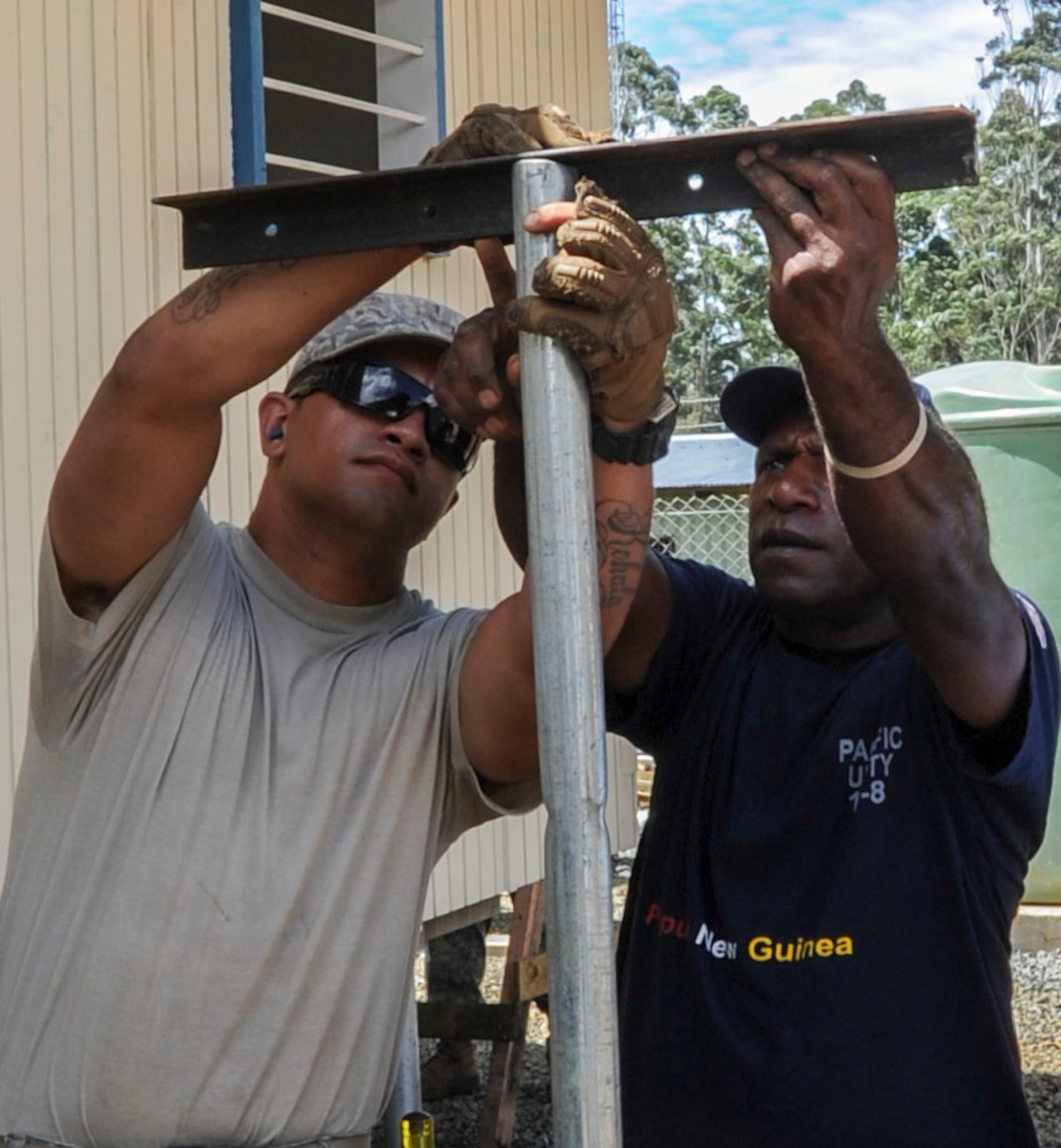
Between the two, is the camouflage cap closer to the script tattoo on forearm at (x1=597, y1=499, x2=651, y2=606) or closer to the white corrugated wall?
the script tattoo on forearm at (x1=597, y1=499, x2=651, y2=606)

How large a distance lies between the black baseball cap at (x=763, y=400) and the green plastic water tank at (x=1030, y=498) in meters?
5.91

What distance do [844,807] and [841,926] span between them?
0.17m

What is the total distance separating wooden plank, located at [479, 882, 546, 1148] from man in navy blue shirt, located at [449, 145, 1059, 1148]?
3.52m

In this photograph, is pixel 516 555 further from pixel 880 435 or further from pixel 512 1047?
pixel 512 1047

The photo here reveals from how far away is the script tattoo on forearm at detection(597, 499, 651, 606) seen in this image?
2.31 metres

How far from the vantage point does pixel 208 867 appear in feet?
7.37

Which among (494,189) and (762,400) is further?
(762,400)

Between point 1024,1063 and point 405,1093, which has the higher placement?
point 405,1093

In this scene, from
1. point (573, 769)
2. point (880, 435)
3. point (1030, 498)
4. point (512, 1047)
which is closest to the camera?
point (573, 769)

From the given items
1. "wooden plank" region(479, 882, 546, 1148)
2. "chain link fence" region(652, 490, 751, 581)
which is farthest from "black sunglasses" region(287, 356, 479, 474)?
"chain link fence" region(652, 490, 751, 581)

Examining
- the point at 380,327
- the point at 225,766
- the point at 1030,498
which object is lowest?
the point at 225,766

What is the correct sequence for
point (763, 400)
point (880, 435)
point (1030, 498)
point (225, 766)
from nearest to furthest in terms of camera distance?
1. point (880, 435)
2. point (225, 766)
3. point (763, 400)
4. point (1030, 498)

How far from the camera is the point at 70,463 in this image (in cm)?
227

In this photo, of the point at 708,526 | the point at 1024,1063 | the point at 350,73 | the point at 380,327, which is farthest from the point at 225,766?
the point at 708,526
